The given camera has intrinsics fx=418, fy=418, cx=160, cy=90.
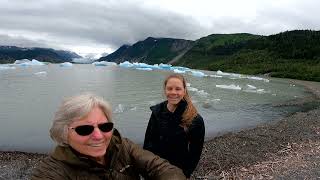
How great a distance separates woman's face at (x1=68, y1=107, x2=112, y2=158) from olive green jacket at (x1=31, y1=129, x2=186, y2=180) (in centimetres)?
5

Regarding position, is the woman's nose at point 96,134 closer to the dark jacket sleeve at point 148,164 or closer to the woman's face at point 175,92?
the dark jacket sleeve at point 148,164

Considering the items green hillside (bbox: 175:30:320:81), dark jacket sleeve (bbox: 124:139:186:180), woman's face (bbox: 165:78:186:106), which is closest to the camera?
dark jacket sleeve (bbox: 124:139:186:180)

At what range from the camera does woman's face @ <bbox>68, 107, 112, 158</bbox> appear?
250 cm

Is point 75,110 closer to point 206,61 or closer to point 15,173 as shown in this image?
point 15,173

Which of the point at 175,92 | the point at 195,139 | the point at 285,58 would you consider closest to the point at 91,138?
the point at 175,92

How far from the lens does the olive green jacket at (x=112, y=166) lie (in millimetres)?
2344

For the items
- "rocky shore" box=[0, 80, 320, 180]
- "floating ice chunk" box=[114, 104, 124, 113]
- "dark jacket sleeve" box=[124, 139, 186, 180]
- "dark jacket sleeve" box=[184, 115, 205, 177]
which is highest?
"dark jacket sleeve" box=[124, 139, 186, 180]

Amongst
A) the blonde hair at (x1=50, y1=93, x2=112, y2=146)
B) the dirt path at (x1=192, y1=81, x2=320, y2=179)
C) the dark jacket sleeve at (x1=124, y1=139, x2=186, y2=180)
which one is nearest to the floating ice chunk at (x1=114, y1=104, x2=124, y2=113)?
the dirt path at (x1=192, y1=81, x2=320, y2=179)

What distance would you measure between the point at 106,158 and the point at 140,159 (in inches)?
8.9

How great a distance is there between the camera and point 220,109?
2953cm

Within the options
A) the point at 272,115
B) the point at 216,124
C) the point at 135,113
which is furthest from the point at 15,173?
the point at 272,115

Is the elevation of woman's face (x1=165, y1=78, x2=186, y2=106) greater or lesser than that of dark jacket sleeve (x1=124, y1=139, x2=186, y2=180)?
greater

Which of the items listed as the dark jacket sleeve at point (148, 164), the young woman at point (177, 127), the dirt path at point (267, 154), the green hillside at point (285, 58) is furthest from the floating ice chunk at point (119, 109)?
the green hillside at point (285, 58)

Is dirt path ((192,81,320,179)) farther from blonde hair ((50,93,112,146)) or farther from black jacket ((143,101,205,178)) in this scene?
blonde hair ((50,93,112,146))
